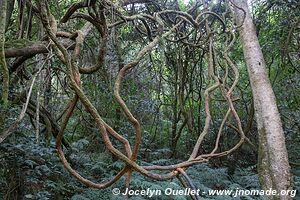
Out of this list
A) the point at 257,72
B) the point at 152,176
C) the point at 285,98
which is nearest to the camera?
the point at 152,176

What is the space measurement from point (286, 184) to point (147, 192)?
130 cm

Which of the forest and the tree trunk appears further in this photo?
the tree trunk

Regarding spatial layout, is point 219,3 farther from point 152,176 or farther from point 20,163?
point 152,176

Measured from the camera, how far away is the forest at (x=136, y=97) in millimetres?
1047

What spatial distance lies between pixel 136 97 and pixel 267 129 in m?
2.41

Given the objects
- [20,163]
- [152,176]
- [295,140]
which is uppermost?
[295,140]

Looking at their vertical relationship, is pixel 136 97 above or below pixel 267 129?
above

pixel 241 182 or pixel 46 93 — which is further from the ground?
pixel 46 93

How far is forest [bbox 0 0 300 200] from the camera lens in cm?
105

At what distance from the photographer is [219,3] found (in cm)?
359

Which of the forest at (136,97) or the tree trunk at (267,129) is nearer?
the forest at (136,97)

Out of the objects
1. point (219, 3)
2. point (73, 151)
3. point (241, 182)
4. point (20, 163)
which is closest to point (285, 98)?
point (241, 182)

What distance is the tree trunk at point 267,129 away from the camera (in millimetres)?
2094

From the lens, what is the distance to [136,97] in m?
4.37
